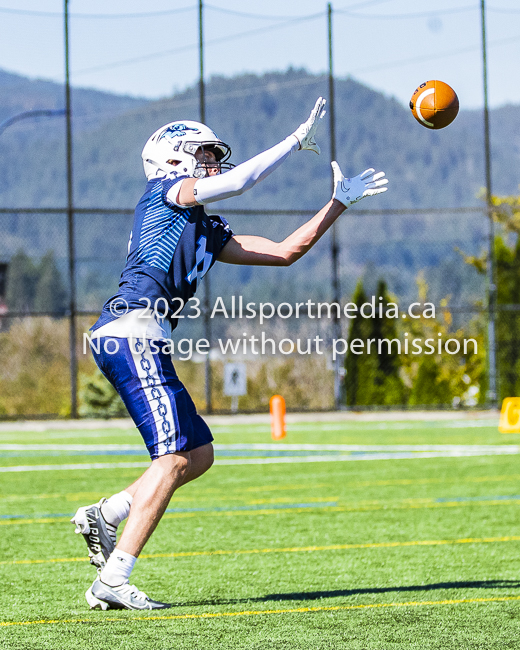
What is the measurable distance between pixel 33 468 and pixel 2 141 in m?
121

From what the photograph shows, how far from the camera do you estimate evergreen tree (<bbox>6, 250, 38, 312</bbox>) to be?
2282 inches

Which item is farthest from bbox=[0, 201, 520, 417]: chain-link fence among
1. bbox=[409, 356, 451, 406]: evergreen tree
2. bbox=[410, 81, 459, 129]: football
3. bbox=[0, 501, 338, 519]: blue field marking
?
bbox=[410, 81, 459, 129]: football

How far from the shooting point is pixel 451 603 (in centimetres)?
484

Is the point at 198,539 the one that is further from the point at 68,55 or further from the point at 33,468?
the point at 68,55

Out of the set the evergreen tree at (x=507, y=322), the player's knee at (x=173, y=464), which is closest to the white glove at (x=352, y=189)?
the player's knee at (x=173, y=464)

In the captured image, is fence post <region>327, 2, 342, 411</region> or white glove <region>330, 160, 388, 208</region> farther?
fence post <region>327, 2, 342, 411</region>

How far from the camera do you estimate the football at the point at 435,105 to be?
6.15 meters

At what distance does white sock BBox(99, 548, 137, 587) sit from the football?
121 inches

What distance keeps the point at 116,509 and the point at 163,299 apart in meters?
1.00

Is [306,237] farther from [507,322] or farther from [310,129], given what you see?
[507,322]

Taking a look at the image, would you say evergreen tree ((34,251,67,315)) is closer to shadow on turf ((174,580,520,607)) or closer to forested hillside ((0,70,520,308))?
forested hillside ((0,70,520,308))

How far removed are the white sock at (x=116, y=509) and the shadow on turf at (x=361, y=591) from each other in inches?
19.4

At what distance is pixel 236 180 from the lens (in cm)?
463

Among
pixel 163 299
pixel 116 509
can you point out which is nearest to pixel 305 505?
pixel 116 509
